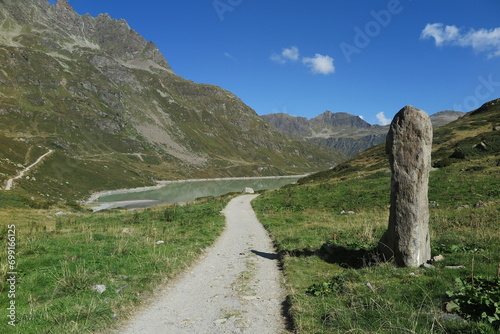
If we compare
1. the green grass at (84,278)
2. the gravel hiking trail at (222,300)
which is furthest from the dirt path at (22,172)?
the gravel hiking trail at (222,300)

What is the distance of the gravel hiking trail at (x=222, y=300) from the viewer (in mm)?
7770

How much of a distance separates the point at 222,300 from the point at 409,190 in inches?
318

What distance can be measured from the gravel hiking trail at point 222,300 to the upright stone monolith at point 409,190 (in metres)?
4.80

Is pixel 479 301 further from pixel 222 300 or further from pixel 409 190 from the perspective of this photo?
pixel 222 300

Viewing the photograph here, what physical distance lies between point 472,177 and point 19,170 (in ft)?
393

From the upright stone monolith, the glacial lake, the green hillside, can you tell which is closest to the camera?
the green hillside

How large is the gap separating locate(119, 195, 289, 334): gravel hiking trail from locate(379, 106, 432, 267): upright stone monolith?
480 cm

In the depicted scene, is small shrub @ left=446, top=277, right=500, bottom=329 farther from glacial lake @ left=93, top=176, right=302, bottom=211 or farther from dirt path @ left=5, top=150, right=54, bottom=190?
dirt path @ left=5, top=150, right=54, bottom=190

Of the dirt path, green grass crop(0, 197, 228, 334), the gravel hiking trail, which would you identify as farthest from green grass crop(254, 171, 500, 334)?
the dirt path

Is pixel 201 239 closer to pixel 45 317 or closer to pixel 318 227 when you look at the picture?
pixel 318 227

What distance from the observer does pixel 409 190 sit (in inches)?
446

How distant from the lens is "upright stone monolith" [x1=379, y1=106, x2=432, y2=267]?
1091 centimetres

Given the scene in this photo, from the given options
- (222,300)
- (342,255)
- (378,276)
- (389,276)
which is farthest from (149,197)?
(389,276)

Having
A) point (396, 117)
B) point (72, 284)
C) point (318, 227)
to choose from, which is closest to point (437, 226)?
point (318, 227)
